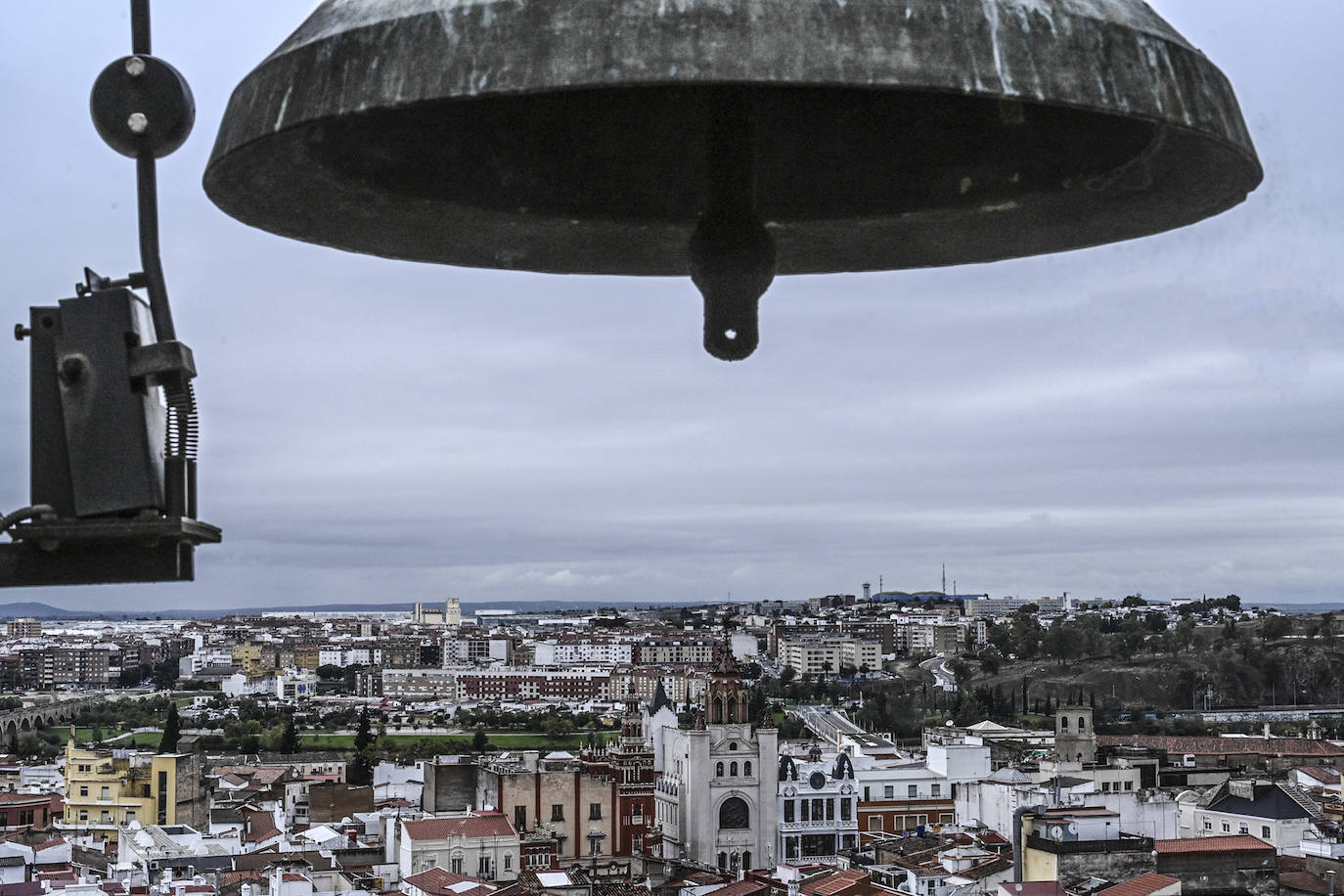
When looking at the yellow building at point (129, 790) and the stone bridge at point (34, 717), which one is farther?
the stone bridge at point (34, 717)

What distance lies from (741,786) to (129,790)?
36.9 feet

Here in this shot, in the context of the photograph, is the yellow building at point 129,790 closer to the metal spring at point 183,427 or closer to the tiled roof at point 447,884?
the tiled roof at point 447,884

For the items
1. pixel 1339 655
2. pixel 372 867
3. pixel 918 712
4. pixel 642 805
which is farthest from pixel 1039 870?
pixel 1339 655

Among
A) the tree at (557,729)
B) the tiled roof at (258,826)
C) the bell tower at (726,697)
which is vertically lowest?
the tiled roof at (258,826)

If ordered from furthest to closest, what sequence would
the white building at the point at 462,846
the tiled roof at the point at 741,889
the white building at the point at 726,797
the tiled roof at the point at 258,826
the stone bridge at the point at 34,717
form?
the stone bridge at the point at 34,717, the white building at the point at 726,797, the tiled roof at the point at 258,826, the white building at the point at 462,846, the tiled roof at the point at 741,889

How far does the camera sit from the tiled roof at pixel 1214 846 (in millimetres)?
19844

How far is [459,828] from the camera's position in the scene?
2581 centimetres

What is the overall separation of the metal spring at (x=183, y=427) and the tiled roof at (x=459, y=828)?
24.8 m

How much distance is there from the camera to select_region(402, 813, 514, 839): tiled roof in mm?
25531

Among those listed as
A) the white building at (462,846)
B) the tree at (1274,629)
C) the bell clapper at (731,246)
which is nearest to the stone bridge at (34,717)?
the white building at (462,846)

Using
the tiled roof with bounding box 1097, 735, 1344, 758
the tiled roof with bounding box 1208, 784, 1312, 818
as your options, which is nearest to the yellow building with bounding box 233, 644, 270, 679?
the tiled roof with bounding box 1097, 735, 1344, 758

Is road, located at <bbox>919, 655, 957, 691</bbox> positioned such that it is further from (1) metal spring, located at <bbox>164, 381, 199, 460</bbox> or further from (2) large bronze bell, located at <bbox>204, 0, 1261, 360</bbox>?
(1) metal spring, located at <bbox>164, 381, 199, 460</bbox>

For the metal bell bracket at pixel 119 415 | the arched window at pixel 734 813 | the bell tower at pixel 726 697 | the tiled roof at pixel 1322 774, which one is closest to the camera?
the metal bell bracket at pixel 119 415

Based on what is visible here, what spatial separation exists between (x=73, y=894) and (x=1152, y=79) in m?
19.6
